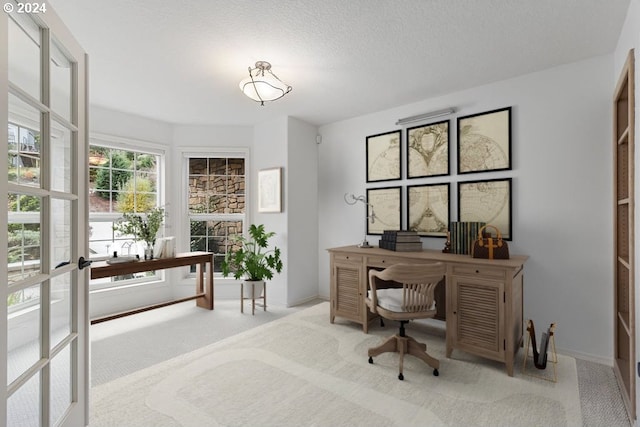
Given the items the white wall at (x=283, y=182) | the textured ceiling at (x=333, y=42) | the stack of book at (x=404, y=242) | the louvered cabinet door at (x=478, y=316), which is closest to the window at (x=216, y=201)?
the white wall at (x=283, y=182)

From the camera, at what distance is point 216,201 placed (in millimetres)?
4445

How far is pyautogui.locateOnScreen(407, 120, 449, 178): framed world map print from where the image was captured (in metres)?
3.21

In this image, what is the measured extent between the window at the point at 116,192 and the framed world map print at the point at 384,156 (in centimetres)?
290

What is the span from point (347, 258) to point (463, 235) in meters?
1.15

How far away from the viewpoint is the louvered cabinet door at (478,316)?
2281mm

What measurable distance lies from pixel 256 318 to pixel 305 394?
1.64 meters

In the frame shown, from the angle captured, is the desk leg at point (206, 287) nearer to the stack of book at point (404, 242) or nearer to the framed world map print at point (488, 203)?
the stack of book at point (404, 242)

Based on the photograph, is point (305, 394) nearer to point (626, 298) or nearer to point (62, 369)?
point (62, 369)

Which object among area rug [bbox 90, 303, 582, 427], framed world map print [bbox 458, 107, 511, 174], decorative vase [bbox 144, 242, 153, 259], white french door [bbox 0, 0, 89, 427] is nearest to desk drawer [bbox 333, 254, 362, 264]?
area rug [bbox 90, 303, 582, 427]

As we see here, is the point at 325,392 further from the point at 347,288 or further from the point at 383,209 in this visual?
the point at 383,209

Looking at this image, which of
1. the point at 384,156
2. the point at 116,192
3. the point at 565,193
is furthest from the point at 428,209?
the point at 116,192

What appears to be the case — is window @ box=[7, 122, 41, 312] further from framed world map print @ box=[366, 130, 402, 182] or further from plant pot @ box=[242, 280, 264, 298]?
framed world map print @ box=[366, 130, 402, 182]

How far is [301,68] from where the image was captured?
2.66 metres

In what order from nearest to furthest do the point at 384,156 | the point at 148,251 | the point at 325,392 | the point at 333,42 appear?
the point at 325,392, the point at 333,42, the point at 148,251, the point at 384,156
